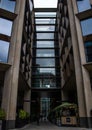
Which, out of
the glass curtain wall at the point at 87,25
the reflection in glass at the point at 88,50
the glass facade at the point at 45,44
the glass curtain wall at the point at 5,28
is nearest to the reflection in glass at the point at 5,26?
the glass curtain wall at the point at 5,28

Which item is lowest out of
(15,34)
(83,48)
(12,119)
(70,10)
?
(12,119)

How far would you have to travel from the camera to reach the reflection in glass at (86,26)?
25719mm

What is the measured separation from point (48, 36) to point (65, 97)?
2038 cm

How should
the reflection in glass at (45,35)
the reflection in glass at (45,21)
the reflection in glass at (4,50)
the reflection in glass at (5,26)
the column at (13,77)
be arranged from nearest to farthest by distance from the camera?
the column at (13,77) < the reflection in glass at (4,50) < the reflection in glass at (5,26) < the reflection in glass at (45,35) < the reflection in glass at (45,21)

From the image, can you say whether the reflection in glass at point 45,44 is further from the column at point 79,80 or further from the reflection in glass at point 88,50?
the reflection in glass at point 88,50

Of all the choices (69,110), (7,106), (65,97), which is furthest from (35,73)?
(7,106)

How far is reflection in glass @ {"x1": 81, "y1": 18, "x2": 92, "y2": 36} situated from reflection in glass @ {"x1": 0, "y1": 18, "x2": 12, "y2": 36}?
1132cm

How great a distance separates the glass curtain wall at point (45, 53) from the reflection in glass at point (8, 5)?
22147 millimetres

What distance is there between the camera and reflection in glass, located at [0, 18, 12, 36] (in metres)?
25.6

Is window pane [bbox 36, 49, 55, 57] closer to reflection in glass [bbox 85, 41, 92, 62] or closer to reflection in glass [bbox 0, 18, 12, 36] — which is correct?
reflection in glass [bbox 0, 18, 12, 36]

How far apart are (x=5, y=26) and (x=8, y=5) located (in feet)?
12.8

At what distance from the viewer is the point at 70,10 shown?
28.5 meters

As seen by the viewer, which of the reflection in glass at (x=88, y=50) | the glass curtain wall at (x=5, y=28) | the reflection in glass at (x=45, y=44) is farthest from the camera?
the reflection in glass at (x=45, y=44)

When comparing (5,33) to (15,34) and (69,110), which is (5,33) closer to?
(15,34)
